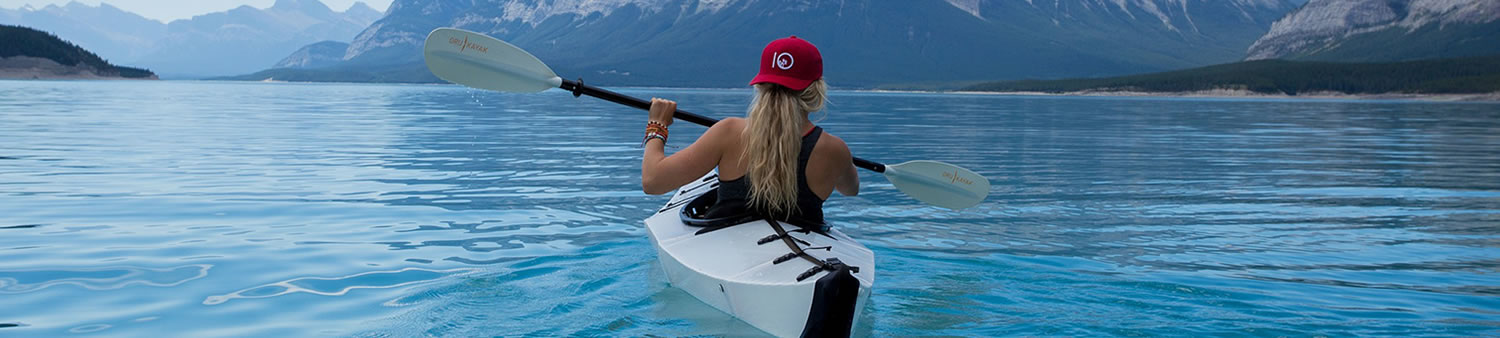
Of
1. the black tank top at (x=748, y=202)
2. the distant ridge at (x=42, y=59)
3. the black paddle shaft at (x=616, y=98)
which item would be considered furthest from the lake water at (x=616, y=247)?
the distant ridge at (x=42, y=59)

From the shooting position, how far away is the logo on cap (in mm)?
5727

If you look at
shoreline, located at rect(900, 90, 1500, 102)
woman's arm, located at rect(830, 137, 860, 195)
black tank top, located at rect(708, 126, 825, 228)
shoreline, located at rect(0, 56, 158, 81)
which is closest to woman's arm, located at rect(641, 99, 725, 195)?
black tank top, located at rect(708, 126, 825, 228)

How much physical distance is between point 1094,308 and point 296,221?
27.1 ft

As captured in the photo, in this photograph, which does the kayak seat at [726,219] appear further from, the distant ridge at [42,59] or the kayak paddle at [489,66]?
the distant ridge at [42,59]

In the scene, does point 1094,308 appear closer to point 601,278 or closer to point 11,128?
point 601,278

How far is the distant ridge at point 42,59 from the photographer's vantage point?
13388cm

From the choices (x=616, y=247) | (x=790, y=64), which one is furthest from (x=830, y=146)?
(x=616, y=247)

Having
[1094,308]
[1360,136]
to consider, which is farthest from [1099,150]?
[1094,308]

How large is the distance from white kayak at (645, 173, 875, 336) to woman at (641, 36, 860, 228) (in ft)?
0.62

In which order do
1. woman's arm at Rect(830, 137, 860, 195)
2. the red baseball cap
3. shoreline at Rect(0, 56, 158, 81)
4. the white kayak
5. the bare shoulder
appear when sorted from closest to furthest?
the white kayak < the red baseball cap < the bare shoulder < woman's arm at Rect(830, 137, 860, 195) < shoreline at Rect(0, 56, 158, 81)

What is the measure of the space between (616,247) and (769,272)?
4.20 metres

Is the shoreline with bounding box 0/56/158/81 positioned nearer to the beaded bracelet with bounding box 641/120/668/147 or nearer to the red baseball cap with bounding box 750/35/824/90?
the beaded bracelet with bounding box 641/120/668/147

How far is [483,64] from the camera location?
8398 millimetres

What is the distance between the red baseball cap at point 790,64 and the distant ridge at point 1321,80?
14055cm
